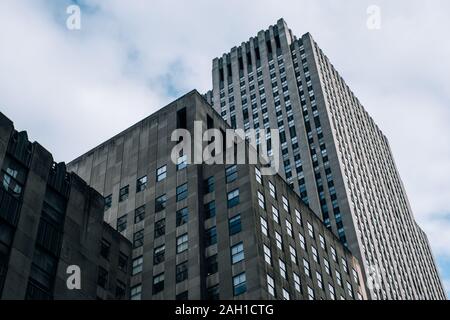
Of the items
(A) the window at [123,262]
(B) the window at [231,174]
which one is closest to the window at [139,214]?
(A) the window at [123,262]

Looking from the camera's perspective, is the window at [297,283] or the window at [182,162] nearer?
the window at [297,283]

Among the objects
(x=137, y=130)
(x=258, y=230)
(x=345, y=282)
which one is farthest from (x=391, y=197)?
(x=258, y=230)

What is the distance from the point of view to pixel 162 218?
6962cm

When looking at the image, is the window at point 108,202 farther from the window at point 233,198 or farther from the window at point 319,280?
the window at point 319,280

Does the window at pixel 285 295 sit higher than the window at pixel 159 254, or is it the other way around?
the window at pixel 159 254

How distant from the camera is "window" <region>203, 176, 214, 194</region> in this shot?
69.8m

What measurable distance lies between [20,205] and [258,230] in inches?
922

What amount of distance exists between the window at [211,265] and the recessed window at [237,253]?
5.93 ft

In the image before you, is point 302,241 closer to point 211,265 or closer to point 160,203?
point 211,265

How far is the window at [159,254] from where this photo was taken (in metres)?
66.0

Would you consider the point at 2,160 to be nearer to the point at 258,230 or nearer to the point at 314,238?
the point at 258,230

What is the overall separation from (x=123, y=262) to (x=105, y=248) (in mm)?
3934

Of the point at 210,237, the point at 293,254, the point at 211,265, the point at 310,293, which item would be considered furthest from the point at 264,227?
the point at 310,293

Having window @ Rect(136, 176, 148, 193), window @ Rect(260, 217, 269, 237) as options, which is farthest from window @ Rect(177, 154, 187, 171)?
window @ Rect(260, 217, 269, 237)
